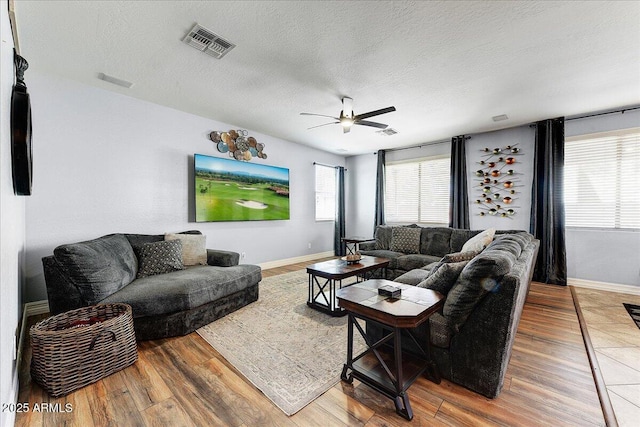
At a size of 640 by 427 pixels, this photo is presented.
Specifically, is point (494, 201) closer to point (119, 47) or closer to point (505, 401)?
point (505, 401)

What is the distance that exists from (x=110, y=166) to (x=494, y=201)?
6.18 meters

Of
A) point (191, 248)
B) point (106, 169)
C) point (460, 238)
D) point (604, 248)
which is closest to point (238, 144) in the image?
point (106, 169)

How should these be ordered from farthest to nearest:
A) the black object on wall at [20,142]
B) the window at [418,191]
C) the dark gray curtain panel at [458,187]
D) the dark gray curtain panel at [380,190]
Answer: the dark gray curtain panel at [380,190]
the window at [418,191]
the dark gray curtain panel at [458,187]
the black object on wall at [20,142]

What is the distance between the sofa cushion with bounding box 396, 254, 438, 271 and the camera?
4.12 m

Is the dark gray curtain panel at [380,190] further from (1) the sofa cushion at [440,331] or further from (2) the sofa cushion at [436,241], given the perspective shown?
(1) the sofa cushion at [440,331]

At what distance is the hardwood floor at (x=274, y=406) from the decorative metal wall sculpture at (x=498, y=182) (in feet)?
10.7

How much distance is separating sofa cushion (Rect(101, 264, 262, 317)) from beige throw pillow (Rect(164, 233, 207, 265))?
0.38m

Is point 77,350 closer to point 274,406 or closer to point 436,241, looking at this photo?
point 274,406

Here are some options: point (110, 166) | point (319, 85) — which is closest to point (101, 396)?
point (110, 166)

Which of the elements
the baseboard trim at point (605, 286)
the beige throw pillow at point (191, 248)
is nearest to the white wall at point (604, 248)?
the baseboard trim at point (605, 286)

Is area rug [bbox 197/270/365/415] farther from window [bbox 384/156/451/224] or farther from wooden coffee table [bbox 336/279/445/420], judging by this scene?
window [bbox 384/156/451/224]

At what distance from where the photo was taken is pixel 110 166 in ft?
11.1

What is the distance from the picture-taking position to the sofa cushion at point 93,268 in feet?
7.18

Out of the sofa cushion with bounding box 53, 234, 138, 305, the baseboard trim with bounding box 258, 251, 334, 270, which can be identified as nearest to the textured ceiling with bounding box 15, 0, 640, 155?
the sofa cushion with bounding box 53, 234, 138, 305
